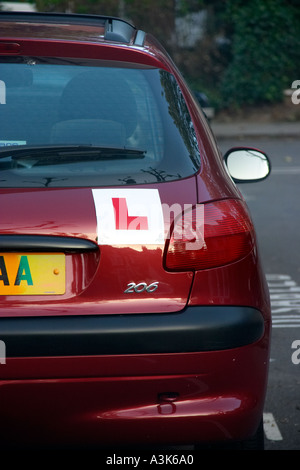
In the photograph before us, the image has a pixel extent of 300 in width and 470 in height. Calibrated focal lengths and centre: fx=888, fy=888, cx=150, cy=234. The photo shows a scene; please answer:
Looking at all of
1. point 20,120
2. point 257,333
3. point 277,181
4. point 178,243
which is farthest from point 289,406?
point 277,181

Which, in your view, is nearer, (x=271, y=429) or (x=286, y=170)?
(x=271, y=429)

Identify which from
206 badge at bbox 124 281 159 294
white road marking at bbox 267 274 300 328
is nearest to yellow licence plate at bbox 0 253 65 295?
206 badge at bbox 124 281 159 294

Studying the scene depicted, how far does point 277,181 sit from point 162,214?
9.28m

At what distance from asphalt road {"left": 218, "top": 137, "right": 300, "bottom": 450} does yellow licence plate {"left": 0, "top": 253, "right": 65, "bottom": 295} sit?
1526mm

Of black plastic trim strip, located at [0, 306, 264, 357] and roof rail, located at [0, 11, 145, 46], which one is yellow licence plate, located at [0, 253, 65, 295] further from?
roof rail, located at [0, 11, 145, 46]

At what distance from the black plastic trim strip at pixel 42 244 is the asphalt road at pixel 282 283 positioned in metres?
1.54

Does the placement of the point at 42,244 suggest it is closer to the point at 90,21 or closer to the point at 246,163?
the point at 90,21

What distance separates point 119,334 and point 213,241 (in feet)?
1.46

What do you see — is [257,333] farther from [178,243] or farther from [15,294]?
[15,294]

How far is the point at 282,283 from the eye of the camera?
6.69m

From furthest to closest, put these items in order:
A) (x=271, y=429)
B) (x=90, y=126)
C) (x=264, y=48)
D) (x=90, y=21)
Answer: (x=264, y=48) < (x=271, y=429) < (x=90, y=21) < (x=90, y=126)

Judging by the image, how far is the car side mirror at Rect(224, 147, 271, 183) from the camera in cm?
424

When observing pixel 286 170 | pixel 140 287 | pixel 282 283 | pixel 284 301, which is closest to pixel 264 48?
pixel 286 170

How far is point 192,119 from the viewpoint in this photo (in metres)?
3.26
